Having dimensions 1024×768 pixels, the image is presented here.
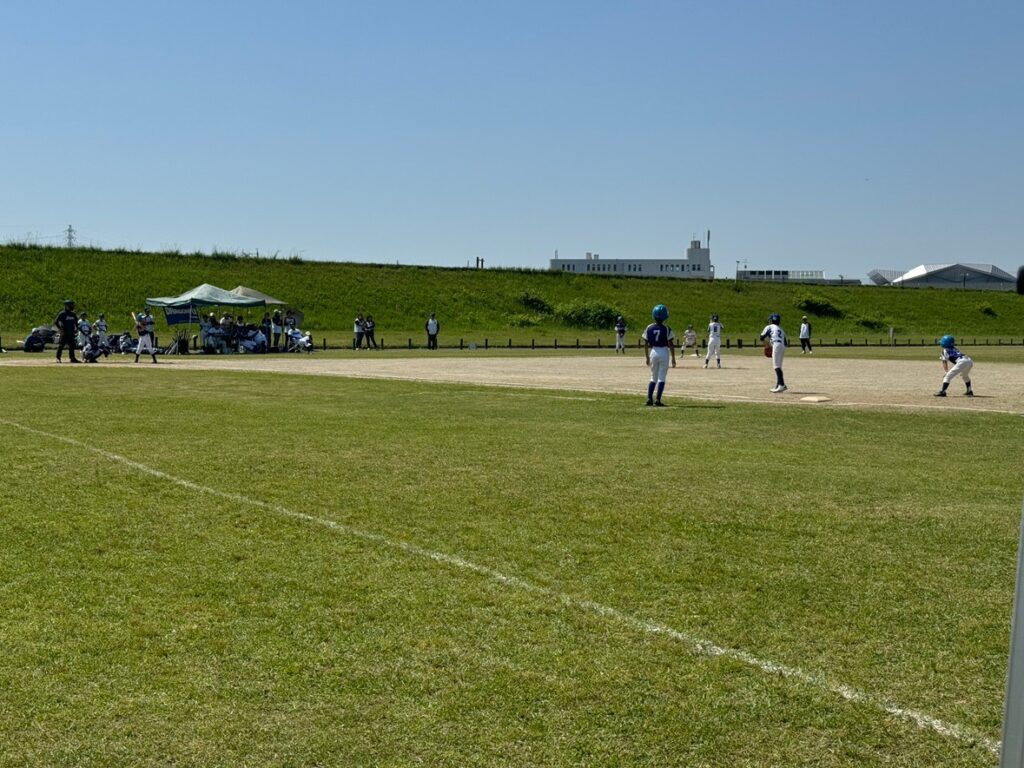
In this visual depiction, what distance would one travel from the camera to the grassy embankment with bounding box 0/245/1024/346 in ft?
264

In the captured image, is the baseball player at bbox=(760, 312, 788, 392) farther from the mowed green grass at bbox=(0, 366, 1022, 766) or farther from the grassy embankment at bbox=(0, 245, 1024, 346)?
the grassy embankment at bbox=(0, 245, 1024, 346)

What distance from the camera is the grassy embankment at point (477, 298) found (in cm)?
8056

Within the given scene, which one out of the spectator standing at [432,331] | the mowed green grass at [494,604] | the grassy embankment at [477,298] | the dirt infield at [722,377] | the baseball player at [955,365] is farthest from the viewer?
the grassy embankment at [477,298]

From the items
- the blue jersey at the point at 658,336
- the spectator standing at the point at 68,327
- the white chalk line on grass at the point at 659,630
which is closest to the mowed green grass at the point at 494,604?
the white chalk line on grass at the point at 659,630

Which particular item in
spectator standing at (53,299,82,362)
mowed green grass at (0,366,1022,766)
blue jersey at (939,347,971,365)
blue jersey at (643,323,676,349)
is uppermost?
blue jersey at (643,323,676,349)

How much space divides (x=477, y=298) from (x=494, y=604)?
8956cm

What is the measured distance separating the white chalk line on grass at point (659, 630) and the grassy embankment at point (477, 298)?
Result: 2273 inches

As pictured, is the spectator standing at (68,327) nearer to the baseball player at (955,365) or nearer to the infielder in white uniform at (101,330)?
the infielder in white uniform at (101,330)

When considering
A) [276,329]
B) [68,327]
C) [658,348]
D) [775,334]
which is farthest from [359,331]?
[658,348]

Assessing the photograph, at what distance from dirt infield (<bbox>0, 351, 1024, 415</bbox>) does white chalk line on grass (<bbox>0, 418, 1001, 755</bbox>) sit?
1510cm

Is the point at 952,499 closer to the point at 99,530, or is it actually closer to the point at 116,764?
the point at 99,530

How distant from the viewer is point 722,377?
34.5m

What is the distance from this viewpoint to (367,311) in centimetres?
8712

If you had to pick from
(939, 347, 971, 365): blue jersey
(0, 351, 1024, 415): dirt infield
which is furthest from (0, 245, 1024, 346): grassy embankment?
(939, 347, 971, 365): blue jersey
